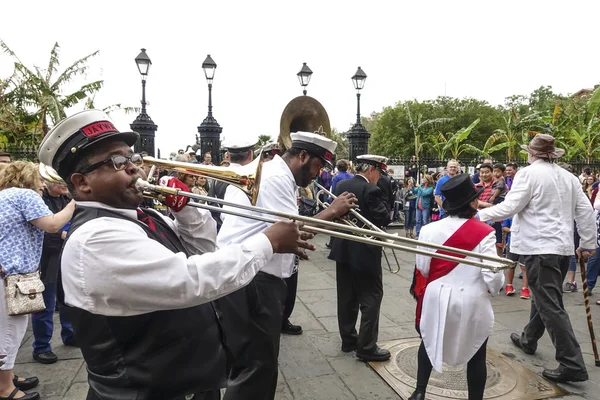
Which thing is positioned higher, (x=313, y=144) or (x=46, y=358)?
(x=313, y=144)

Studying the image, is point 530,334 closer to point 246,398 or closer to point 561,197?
point 561,197

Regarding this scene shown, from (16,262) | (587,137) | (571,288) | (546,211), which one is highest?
(587,137)

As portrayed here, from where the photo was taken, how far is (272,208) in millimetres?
2836

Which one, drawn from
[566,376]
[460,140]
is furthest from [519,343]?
[460,140]

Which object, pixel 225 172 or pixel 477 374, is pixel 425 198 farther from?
pixel 225 172

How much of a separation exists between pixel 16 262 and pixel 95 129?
90.0 inches

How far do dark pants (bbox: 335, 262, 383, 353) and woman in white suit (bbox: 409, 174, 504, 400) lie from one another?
3.17 feet

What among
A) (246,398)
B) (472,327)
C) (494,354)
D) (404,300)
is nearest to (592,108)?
(404,300)

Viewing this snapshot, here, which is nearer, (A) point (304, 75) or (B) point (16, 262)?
(B) point (16, 262)

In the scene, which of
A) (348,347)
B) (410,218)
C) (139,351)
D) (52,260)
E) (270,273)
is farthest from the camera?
(410,218)

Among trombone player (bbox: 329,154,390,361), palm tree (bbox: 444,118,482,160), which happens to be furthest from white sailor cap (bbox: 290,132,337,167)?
palm tree (bbox: 444,118,482,160)

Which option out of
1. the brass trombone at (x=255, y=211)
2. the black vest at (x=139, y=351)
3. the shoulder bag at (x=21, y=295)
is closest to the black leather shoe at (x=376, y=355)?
the brass trombone at (x=255, y=211)

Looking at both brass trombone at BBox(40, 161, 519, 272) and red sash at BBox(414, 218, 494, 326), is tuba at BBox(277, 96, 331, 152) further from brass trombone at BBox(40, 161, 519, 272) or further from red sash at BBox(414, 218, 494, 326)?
brass trombone at BBox(40, 161, 519, 272)

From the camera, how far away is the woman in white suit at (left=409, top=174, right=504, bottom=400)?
113 inches
